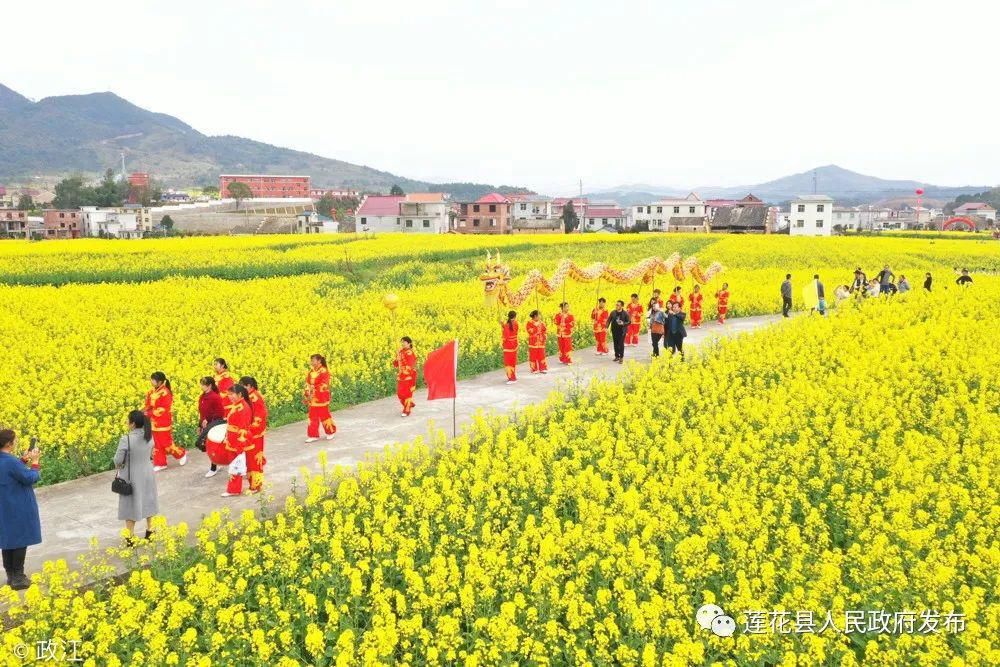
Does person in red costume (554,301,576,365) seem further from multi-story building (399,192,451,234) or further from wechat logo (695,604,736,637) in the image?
multi-story building (399,192,451,234)

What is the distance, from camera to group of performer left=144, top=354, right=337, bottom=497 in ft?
31.0

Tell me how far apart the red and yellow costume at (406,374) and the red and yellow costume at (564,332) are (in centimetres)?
504

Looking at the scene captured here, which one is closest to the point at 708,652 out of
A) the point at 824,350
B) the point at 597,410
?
the point at 597,410

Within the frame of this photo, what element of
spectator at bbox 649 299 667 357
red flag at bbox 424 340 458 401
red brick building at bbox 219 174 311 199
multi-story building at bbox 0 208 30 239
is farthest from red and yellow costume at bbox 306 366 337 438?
red brick building at bbox 219 174 311 199

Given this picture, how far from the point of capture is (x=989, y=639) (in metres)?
6.17

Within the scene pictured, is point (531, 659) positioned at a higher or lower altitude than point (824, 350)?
lower

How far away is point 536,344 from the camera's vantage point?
52.4ft

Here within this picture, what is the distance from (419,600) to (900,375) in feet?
33.7

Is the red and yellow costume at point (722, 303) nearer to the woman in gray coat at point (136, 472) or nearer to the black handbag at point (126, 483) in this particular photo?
the woman in gray coat at point (136, 472)

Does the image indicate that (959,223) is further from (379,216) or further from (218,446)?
(218,446)

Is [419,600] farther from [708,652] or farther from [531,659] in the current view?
[708,652]

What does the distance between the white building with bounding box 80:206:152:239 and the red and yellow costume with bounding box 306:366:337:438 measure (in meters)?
79.0

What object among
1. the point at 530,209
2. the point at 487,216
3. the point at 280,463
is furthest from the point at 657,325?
the point at 530,209

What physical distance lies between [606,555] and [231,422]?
4853 millimetres
